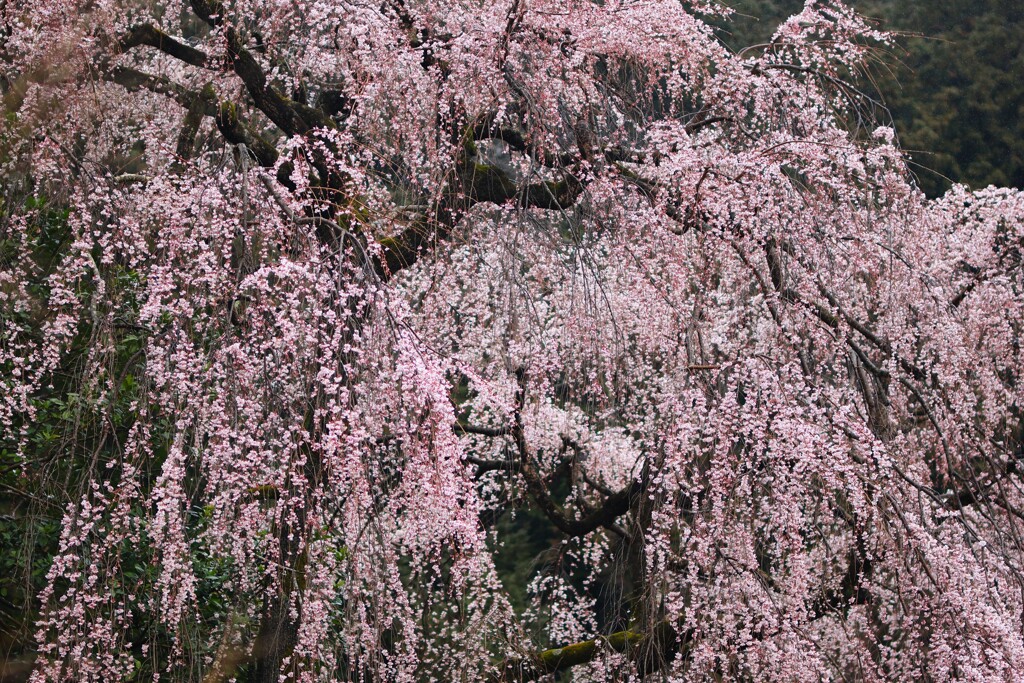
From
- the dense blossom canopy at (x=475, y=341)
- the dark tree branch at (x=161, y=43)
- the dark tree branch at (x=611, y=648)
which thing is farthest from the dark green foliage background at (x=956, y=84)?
the dark tree branch at (x=611, y=648)

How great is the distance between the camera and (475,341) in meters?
4.95

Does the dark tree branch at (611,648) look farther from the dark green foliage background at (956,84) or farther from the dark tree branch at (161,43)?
the dark green foliage background at (956,84)

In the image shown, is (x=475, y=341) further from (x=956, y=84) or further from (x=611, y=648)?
(x=956, y=84)

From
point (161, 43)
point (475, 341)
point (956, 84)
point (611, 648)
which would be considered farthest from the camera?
point (956, 84)

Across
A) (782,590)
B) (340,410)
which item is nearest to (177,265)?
(340,410)

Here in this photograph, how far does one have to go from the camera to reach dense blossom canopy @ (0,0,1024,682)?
3.18m

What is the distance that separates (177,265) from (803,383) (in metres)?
2.33

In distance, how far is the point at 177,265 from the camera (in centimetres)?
351

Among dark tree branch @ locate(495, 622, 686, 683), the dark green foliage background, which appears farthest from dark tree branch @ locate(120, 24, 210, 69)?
the dark green foliage background

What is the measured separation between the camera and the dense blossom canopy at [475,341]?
3.18 metres

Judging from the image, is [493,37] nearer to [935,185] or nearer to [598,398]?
[598,398]

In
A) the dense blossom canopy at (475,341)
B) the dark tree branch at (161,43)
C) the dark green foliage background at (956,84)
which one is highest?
the dark green foliage background at (956,84)

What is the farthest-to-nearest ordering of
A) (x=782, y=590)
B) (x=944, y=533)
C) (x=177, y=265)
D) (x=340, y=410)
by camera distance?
(x=782, y=590)
(x=944, y=533)
(x=177, y=265)
(x=340, y=410)

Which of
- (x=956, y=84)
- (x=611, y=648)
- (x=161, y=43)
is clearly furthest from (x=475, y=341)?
(x=956, y=84)
